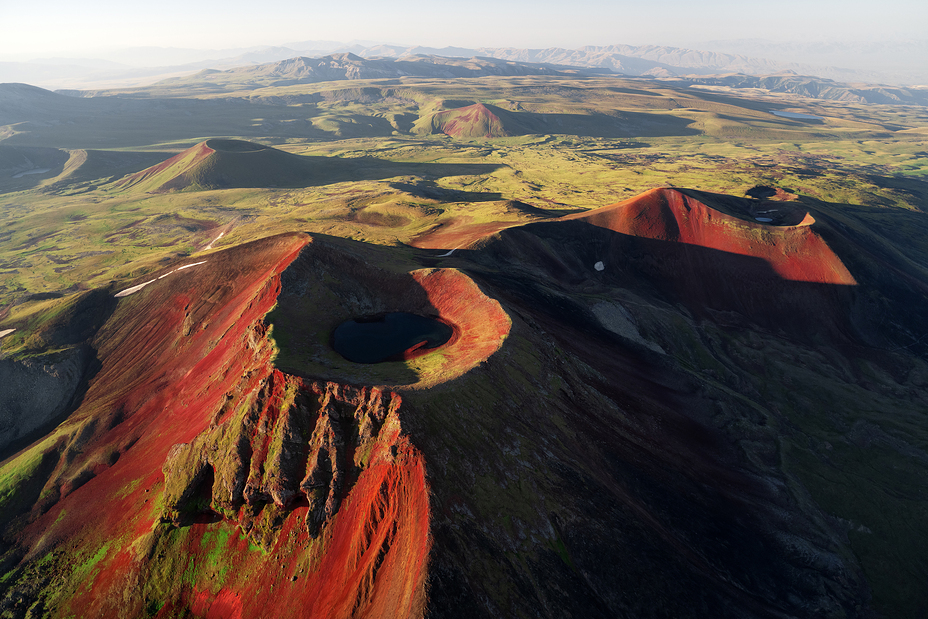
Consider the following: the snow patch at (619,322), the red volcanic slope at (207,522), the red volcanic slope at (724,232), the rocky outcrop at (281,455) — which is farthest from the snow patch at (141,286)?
the red volcanic slope at (724,232)

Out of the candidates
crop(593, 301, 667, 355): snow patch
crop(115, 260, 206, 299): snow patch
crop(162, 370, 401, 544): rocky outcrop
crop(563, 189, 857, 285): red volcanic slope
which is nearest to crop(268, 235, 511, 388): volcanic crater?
crop(162, 370, 401, 544): rocky outcrop

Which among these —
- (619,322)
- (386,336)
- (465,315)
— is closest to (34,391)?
(386,336)

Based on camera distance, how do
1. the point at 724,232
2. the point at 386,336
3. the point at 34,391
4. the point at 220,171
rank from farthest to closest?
the point at 220,171
the point at 724,232
the point at 34,391
the point at 386,336

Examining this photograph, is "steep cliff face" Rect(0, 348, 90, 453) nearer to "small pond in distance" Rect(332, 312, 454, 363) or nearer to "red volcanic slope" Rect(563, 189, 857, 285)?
"small pond in distance" Rect(332, 312, 454, 363)

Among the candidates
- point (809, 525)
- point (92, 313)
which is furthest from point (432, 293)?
point (92, 313)

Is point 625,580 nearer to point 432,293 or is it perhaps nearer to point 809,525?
point 809,525

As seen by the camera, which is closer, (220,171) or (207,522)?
(207,522)

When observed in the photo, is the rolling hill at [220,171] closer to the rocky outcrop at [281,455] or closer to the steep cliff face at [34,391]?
the steep cliff face at [34,391]

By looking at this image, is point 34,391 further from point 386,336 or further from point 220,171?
point 220,171
